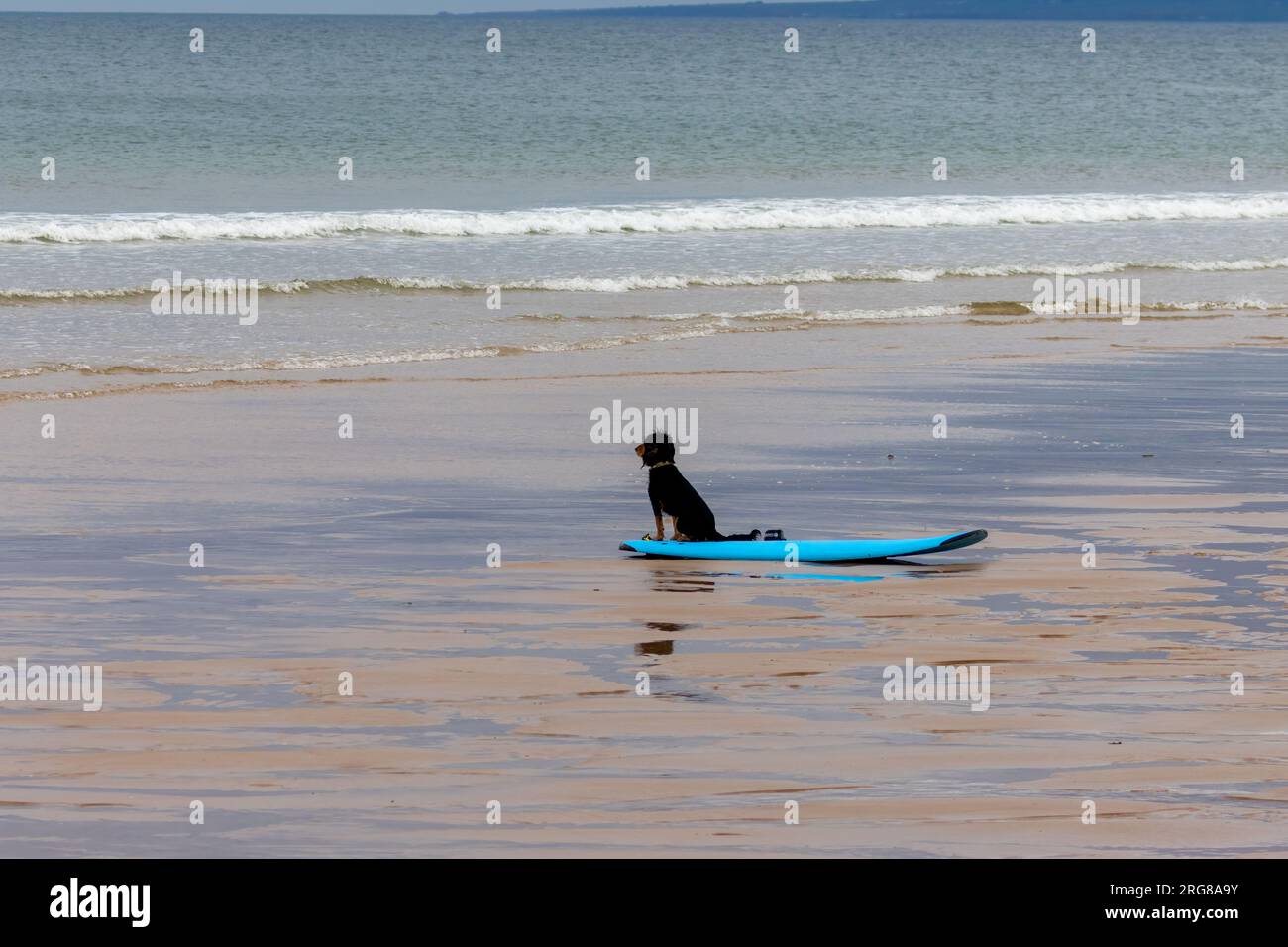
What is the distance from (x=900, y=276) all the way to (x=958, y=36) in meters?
116

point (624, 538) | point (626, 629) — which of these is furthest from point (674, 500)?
point (626, 629)

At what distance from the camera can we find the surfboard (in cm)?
1036

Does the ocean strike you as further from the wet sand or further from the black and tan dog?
the black and tan dog

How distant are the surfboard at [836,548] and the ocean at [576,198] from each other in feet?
30.2

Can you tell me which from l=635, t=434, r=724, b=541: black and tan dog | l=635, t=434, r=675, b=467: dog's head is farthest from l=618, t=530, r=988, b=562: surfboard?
l=635, t=434, r=675, b=467: dog's head

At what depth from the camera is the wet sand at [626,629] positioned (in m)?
6.30

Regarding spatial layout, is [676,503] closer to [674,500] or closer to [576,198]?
[674,500]

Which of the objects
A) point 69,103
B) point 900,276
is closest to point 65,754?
point 900,276

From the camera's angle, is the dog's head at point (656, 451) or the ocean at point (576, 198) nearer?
the dog's head at point (656, 451)

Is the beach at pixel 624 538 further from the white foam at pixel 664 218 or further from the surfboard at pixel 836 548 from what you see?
the white foam at pixel 664 218

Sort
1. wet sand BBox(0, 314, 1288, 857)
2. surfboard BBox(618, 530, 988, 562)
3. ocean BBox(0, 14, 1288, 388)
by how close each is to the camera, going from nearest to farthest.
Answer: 1. wet sand BBox(0, 314, 1288, 857)
2. surfboard BBox(618, 530, 988, 562)
3. ocean BBox(0, 14, 1288, 388)

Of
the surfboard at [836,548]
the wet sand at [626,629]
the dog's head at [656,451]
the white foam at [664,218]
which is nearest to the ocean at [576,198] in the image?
the white foam at [664,218]

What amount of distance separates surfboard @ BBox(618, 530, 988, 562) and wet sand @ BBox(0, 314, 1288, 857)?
102mm

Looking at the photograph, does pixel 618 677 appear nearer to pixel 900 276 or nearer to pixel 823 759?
pixel 823 759
